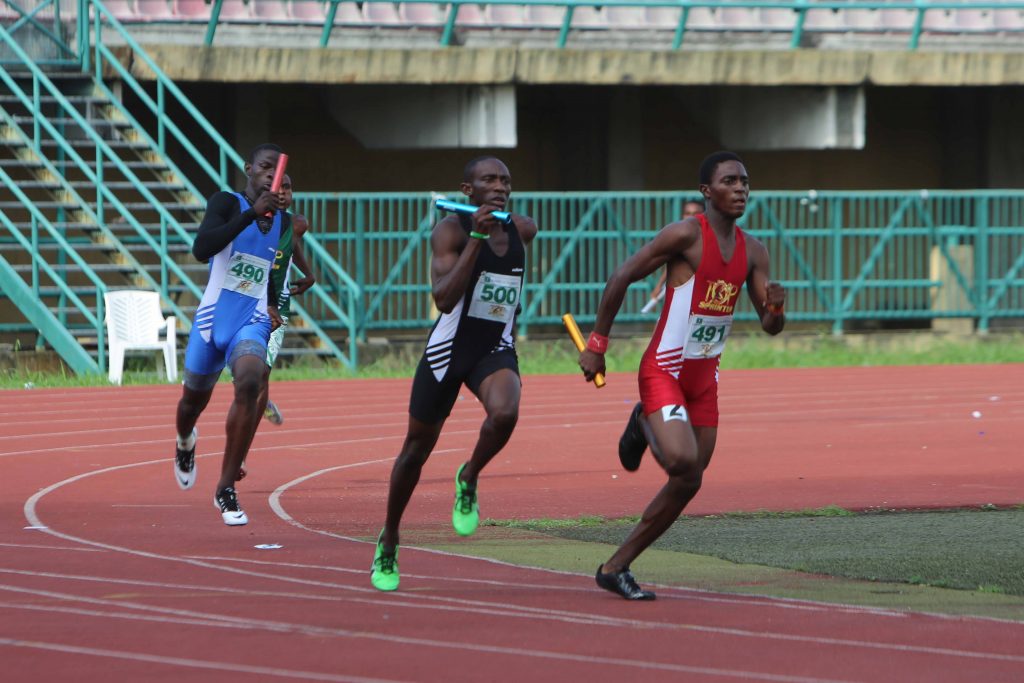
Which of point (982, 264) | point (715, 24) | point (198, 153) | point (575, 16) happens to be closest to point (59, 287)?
point (198, 153)

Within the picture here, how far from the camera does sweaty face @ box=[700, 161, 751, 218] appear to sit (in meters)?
8.01

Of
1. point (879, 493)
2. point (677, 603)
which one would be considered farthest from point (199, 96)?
point (677, 603)

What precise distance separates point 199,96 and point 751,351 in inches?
324

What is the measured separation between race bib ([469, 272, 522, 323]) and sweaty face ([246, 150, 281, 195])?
93.6 inches

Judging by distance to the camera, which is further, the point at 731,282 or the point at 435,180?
the point at 435,180

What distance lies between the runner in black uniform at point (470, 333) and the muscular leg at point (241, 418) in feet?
6.34

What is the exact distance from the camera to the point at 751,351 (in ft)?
84.5

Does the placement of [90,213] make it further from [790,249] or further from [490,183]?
[490,183]

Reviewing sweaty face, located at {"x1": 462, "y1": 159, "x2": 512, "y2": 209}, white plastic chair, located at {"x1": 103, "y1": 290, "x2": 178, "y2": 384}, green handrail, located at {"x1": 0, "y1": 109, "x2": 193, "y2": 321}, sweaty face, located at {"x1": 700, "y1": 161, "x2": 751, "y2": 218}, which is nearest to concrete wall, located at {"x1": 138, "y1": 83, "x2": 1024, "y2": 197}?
green handrail, located at {"x1": 0, "y1": 109, "x2": 193, "y2": 321}

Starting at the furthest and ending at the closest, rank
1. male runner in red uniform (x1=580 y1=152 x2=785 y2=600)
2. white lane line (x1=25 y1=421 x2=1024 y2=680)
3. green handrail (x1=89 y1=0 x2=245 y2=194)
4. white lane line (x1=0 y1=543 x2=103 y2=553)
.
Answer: green handrail (x1=89 y1=0 x2=245 y2=194) → white lane line (x1=0 y1=543 x2=103 y2=553) → male runner in red uniform (x1=580 y1=152 x2=785 y2=600) → white lane line (x1=25 y1=421 x2=1024 y2=680)

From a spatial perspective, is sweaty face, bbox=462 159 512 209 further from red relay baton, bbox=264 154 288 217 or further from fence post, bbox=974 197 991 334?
fence post, bbox=974 197 991 334

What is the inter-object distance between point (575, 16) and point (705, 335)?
66.3 feet

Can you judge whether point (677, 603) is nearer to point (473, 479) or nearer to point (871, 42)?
point (473, 479)

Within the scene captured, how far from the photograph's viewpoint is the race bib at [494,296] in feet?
27.6
